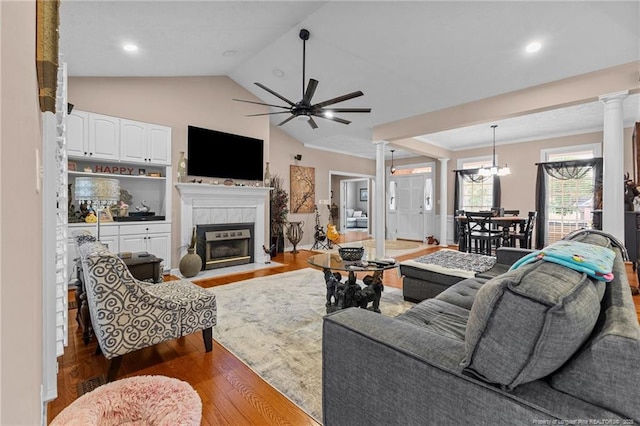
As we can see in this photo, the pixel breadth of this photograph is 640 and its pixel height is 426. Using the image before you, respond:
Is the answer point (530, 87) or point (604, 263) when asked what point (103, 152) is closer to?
point (604, 263)

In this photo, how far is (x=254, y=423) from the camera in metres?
1.53

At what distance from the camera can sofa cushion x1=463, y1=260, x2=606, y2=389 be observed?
0.70 m

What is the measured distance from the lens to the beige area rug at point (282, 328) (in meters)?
1.87

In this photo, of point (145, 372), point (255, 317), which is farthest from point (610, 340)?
point (255, 317)

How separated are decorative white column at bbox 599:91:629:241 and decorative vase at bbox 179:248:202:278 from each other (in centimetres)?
537

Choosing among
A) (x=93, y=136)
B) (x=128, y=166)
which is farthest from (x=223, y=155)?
(x=93, y=136)

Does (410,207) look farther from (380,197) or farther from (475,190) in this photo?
(380,197)

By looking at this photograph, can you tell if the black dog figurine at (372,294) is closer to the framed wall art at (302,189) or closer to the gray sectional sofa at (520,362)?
the gray sectional sofa at (520,362)

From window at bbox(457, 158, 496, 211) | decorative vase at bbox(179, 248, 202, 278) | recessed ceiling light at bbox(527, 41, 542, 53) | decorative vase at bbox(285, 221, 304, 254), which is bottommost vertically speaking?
decorative vase at bbox(179, 248, 202, 278)

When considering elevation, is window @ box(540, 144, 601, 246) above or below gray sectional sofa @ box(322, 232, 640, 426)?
above

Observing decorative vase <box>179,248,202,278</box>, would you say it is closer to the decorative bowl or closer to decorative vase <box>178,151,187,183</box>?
decorative vase <box>178,151,187,183</box>

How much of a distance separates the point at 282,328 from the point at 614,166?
4.12 metres

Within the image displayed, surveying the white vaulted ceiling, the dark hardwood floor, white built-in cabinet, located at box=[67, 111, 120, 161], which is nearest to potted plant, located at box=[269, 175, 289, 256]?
the white vaulted ceiling

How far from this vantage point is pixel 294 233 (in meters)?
7.19
